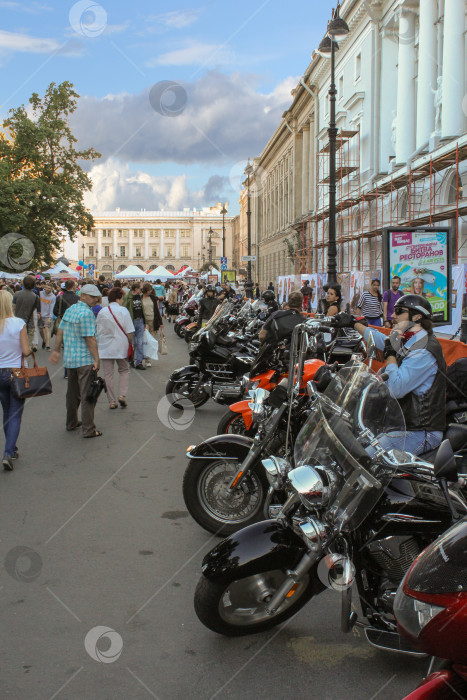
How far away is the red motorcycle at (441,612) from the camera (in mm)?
1726

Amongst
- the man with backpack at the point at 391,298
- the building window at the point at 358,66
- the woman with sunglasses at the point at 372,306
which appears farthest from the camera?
the building window at the point at 358,66

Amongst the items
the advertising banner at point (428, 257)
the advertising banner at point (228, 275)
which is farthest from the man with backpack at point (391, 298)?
the advertising banner at point (228, 275)

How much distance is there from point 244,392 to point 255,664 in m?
3.75

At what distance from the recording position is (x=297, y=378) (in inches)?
172

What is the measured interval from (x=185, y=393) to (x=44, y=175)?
105 ft

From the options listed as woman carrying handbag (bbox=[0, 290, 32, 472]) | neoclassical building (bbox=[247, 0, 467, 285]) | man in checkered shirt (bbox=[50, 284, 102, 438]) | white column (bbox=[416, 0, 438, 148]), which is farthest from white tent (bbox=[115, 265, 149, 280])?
woman carrying handbag (bbox=[0, 290, 32, 472])

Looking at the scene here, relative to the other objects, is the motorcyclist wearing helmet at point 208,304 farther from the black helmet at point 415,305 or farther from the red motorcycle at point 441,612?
the red motorcycle at point 441,612

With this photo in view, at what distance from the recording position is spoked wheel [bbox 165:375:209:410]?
9773mm

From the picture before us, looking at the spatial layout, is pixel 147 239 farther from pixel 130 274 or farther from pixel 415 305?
pixel 415 305

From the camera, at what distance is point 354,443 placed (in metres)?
2.95

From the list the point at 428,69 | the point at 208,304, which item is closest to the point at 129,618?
the point at 208,304

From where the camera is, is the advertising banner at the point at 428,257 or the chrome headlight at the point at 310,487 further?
the advertising banner at the point at 428,257

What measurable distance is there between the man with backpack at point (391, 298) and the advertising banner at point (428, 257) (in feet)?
1.43

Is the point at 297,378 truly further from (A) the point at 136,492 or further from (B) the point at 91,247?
(B) the point at 91,247
